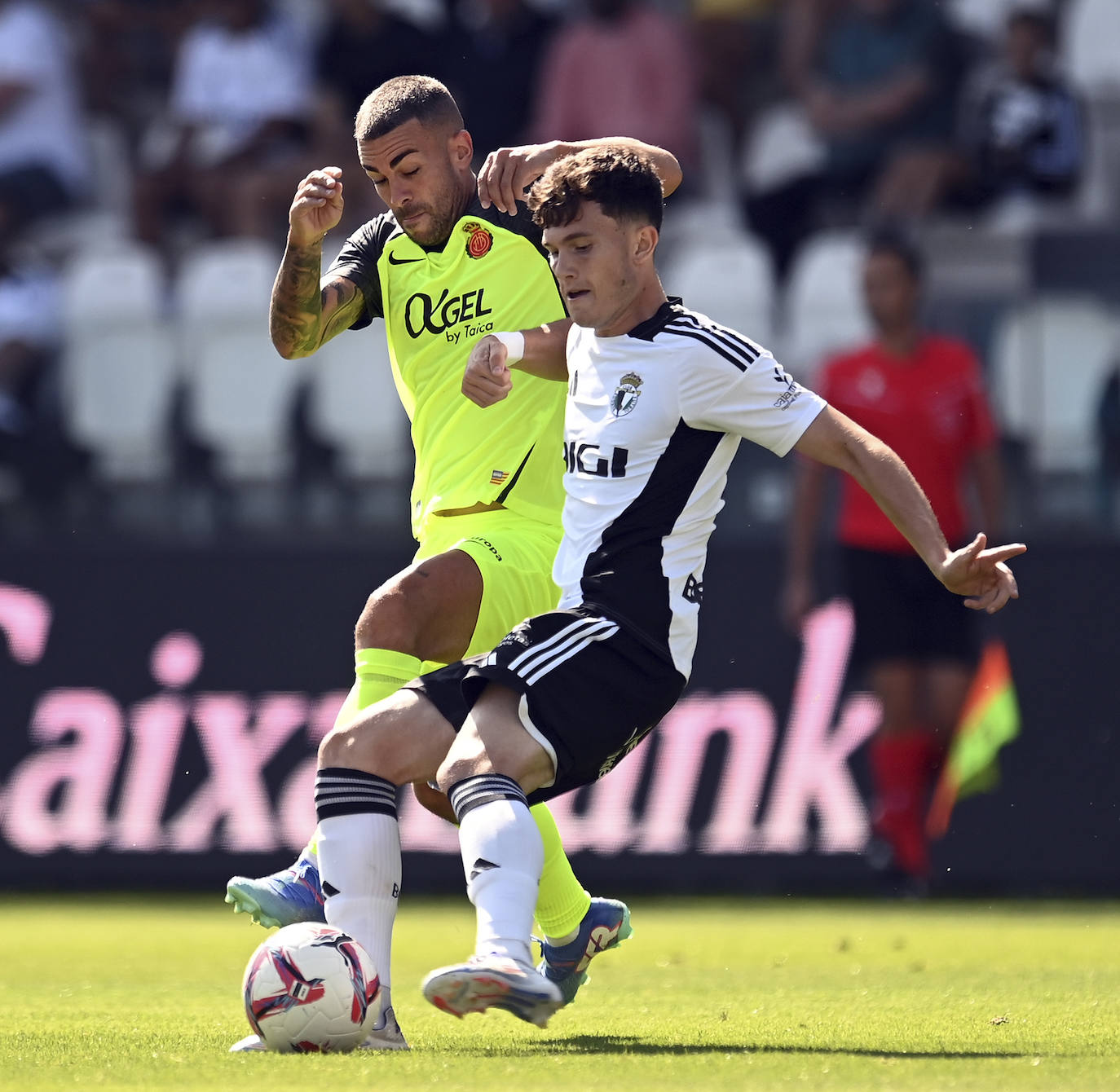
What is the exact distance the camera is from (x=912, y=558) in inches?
351

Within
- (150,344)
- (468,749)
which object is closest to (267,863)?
(150,344)

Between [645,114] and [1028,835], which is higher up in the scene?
[645,114]

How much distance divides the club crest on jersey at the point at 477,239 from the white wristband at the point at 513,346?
716mm

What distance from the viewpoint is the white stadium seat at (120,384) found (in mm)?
9602

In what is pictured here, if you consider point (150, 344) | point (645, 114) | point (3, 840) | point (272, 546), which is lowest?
point (3, 840)

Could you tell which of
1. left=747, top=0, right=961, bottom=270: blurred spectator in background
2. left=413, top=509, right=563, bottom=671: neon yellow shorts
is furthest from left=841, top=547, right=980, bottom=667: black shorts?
left=413, top=509, right=563, bottom=671: neon yellow shorts

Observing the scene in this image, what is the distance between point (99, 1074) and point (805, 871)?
5.32m

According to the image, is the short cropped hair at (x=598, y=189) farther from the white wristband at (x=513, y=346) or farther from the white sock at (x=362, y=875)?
the white sock at (x=362, y=875)

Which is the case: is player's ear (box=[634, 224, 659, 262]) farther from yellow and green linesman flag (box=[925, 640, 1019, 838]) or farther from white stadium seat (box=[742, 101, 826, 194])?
white stadium seat (box=[742, 101, 826, 194])

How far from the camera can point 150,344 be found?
10.0 m

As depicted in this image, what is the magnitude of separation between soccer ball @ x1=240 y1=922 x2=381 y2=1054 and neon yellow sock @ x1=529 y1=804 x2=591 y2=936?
971 mm

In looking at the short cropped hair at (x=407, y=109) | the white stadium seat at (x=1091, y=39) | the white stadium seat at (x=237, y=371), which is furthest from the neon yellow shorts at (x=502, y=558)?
the white stadium seat at (x=1091, y=39)

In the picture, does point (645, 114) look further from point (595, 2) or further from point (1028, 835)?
point (1028, 835)

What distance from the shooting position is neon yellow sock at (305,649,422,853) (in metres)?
4.87
